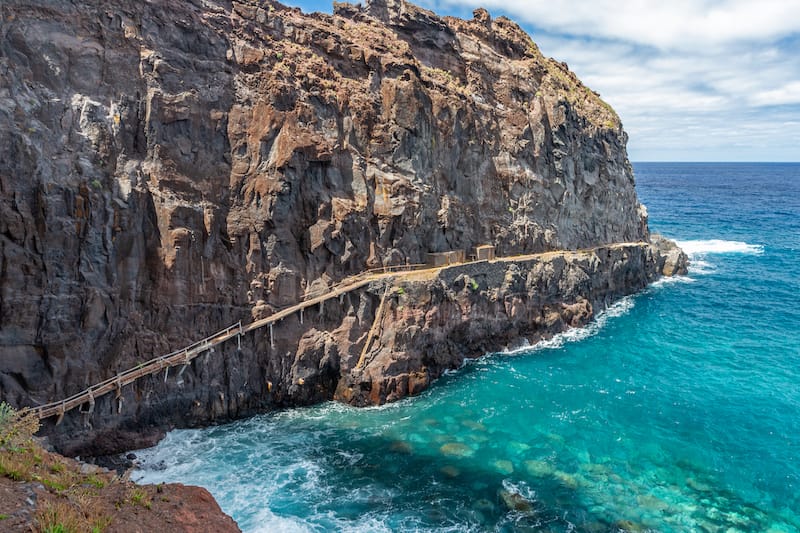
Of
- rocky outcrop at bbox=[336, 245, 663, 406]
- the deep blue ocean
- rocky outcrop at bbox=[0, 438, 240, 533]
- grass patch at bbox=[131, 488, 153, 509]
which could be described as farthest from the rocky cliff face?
grass patch at bbox=[131, 488, 153, 509]

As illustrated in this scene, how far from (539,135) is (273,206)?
33468 mm

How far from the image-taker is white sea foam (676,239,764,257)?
8944 cm

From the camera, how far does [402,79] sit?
47.1 metres

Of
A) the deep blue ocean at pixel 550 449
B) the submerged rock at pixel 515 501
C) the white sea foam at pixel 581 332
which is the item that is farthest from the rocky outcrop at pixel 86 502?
the white sea foam at pixel 581 332

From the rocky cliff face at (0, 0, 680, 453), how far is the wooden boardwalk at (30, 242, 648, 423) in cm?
66

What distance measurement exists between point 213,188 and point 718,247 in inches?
3540

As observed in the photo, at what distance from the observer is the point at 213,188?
38.0 meters

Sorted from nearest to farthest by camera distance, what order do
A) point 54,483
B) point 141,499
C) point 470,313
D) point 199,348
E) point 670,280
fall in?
point 54,483, point 141,499, point 199,348, point 470,313, point 670,280

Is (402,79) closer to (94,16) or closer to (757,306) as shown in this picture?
(94,16)

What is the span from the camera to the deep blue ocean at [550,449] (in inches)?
1077

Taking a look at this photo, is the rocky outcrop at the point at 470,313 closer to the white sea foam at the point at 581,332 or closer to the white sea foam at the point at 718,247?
the white sea foam at the point at 581,332

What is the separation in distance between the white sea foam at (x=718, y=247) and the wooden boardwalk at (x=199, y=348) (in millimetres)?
63742

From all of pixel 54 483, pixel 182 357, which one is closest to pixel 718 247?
pixel 182 357

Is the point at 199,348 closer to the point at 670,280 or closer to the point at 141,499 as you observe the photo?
the point at 141,499
